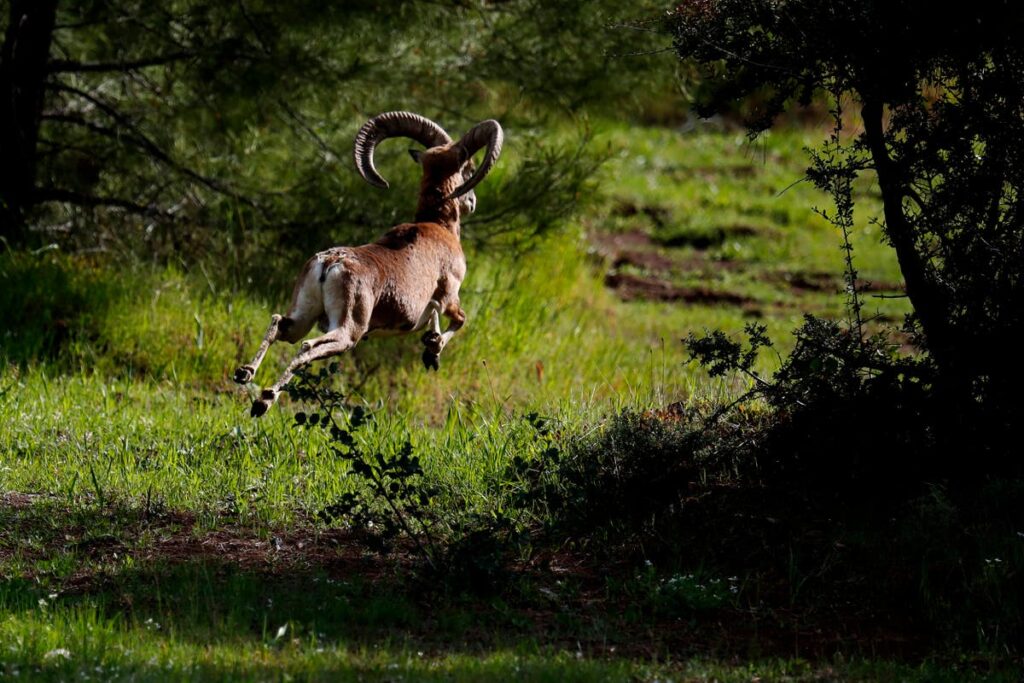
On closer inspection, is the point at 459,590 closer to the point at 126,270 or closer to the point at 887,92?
the point at 887,92

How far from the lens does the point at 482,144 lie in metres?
6.64

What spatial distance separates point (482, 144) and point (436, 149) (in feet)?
0.90

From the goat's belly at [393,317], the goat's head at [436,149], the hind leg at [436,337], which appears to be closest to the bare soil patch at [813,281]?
the goat's head at [436,149]

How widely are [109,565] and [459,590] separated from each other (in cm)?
159

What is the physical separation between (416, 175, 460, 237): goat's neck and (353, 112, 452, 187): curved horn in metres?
0.24

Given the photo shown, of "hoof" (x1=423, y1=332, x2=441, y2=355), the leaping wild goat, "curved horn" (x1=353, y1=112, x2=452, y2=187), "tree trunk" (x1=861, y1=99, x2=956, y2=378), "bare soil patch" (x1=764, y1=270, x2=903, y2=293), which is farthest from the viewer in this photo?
"bare soil patch" (x1=764, y1=270, x2=903, y2=293)

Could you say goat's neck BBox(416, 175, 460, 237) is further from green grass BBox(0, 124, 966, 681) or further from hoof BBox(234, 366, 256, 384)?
hoof BBox(234, 366, 256, 384)

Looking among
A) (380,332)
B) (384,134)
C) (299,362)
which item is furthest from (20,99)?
(299,362)

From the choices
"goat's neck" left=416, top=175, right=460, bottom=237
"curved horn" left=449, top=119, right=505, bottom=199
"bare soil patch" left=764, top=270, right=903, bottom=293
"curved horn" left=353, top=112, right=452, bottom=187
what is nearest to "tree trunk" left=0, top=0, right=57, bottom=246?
"curved horn" left=353, top=112, right=452, bottom=187

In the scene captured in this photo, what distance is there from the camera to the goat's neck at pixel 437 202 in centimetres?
675

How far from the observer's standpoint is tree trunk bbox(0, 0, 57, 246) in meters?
10.0

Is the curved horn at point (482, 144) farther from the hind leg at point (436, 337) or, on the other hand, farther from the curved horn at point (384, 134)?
the hind leg at point (436, 337)

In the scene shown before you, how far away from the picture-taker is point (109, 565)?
6004mm

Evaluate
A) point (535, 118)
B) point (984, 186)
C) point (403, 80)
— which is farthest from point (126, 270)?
point (984, 186)
